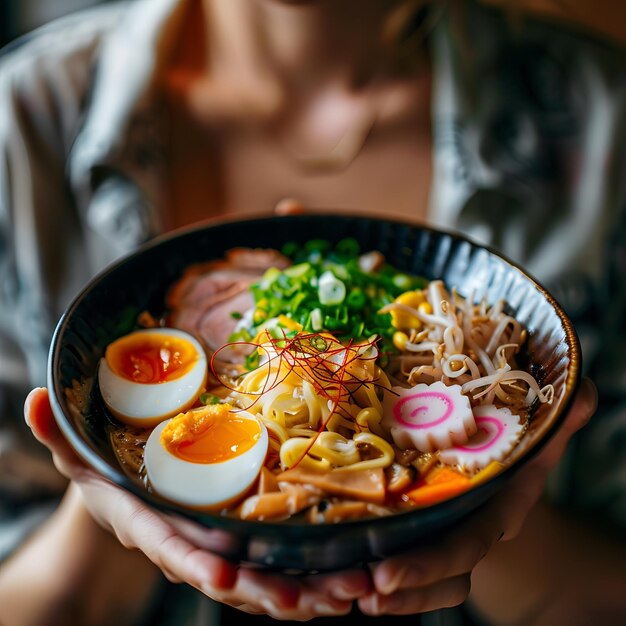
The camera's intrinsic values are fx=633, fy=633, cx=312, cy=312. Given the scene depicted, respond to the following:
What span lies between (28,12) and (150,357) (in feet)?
7.07

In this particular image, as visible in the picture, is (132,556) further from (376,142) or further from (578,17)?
(578,17)

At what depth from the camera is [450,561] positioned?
1.12 meters

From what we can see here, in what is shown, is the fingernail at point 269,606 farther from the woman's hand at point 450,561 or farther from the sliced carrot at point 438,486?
the sliced carrot at point 438,486

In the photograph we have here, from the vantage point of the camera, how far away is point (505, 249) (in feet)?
7.13

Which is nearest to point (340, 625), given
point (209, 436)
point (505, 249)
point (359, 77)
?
point (209, 436)

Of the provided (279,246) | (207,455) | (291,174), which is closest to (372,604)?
(207,455)

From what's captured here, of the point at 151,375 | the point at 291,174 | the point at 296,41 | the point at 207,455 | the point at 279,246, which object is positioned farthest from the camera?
the point at 291,174

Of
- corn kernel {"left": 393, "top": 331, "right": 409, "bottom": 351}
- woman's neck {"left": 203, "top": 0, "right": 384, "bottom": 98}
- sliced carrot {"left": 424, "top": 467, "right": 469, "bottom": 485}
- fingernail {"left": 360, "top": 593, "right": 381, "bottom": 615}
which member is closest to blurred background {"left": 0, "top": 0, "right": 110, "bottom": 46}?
A: woman's neck {"left": 203, "top": 0, "right": 384, "bottom": 98}

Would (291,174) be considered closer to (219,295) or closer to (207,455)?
(219,295)

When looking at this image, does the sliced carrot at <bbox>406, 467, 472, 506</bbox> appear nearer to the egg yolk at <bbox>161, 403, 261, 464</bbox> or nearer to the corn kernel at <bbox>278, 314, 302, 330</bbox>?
the egg yolk at <bbox>161, 403, 261, 464</bbox>

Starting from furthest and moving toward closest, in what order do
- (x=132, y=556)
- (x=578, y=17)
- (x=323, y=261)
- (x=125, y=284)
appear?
(x=578, y=17)
(x=132, y=556)
(x=323, y=261)
(x=125, y=284)

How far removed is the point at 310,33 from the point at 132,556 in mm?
1690

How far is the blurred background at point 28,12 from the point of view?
8.93 feet

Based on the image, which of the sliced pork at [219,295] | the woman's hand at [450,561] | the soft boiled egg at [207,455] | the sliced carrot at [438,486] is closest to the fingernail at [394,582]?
the woman's hand at [450,561]
